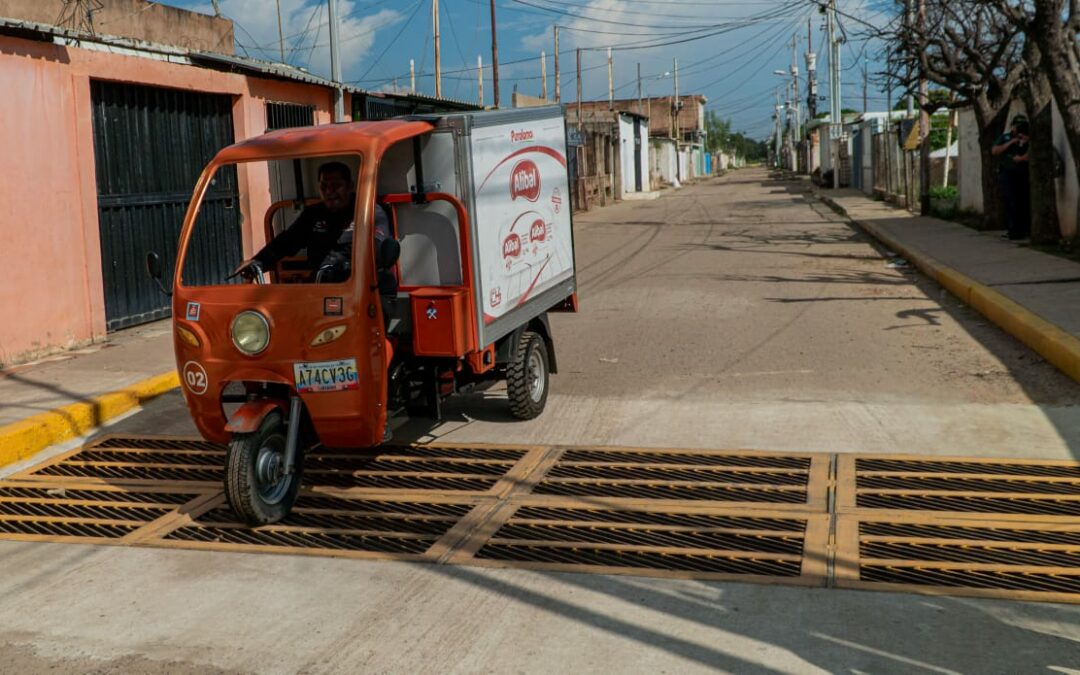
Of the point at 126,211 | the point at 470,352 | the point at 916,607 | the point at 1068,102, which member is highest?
the point at 1068,102

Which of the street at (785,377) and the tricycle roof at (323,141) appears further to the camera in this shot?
the street at (785,377)

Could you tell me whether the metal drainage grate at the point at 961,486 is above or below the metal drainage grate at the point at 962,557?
above

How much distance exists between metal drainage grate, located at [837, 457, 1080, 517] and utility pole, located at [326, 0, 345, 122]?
1117 cm

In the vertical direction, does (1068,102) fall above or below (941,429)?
above

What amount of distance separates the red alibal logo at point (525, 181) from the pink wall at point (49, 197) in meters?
5.04

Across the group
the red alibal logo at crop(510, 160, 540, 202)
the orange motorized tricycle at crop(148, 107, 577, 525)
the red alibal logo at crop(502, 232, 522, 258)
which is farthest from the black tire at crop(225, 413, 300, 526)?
the red alibal logo at crop(510, 160, 540, 202)

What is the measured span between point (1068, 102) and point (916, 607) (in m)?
11.3

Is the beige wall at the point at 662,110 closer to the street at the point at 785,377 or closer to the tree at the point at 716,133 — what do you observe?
the tree at the point at 716,133

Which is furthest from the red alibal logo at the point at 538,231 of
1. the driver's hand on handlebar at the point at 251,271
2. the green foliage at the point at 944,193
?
the green foliage at the point at 944,193

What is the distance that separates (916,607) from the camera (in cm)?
440

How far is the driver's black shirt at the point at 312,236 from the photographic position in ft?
21.8

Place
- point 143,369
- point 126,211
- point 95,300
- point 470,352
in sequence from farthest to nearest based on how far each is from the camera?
point 126,211 → point 95,300 → point 143,369 → point 470,352

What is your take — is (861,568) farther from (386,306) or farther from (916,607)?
(386,306)

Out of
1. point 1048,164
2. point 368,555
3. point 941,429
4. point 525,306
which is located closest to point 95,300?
point 525,306
